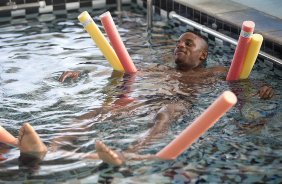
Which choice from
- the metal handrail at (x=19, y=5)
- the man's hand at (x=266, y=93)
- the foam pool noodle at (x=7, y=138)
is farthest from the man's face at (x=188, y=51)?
the metal handrail at (x=19, y=5)

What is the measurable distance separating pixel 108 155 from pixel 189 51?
2.07 m

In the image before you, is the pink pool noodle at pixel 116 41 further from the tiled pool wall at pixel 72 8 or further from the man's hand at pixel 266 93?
the tiled pool wall at pixel 72 8

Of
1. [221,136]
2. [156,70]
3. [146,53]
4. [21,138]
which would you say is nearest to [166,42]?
[146,53]

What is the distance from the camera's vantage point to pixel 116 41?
543cm

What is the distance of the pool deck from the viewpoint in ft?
20.9

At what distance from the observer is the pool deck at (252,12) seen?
638 cm

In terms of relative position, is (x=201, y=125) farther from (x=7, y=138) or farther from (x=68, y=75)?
(x=68, y=75)

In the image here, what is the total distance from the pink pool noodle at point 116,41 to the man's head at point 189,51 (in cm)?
44

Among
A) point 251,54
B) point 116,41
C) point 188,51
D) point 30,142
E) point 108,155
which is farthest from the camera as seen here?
point 188,51

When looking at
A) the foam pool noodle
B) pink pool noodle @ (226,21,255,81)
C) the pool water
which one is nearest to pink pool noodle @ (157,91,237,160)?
the pool water

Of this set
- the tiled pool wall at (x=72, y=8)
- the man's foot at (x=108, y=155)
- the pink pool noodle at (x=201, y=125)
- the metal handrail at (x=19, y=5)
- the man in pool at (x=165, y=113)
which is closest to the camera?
the pink pool noodle at (x=201, y=125)

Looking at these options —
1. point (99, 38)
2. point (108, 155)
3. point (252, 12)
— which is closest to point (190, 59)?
point (99, 38)

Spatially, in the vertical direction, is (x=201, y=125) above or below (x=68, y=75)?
above

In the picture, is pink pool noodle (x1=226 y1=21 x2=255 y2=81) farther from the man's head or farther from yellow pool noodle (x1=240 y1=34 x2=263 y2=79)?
the man's head
